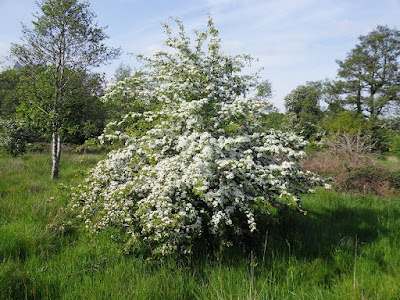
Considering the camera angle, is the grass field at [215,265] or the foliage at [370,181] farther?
the foliage at [370,181]

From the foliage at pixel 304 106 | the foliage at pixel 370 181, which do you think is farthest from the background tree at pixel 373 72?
the foliage at pixel 370 181

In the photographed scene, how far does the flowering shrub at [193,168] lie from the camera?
4.50 m

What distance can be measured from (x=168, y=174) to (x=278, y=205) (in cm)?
224

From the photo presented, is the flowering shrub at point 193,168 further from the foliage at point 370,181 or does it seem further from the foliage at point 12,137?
the foliage at point 12,137

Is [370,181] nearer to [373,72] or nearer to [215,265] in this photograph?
[215,265]

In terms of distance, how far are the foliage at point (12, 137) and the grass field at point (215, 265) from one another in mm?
8582

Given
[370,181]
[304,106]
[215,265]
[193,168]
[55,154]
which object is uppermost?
[304,106]

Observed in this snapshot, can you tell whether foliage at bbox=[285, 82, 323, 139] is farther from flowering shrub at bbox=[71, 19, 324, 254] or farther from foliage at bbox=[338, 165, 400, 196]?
flowering shrub at bbox=[71, 19, 324, 254]

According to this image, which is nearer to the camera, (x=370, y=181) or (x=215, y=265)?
(x=215, y=265)

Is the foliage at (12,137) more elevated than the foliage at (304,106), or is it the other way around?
the foliage at (304,106)

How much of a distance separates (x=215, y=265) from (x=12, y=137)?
1518cm

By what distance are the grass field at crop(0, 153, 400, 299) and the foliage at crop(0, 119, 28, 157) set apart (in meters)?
8.58

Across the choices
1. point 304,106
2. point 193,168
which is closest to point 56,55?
point 193,168

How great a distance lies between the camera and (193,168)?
4.42m
